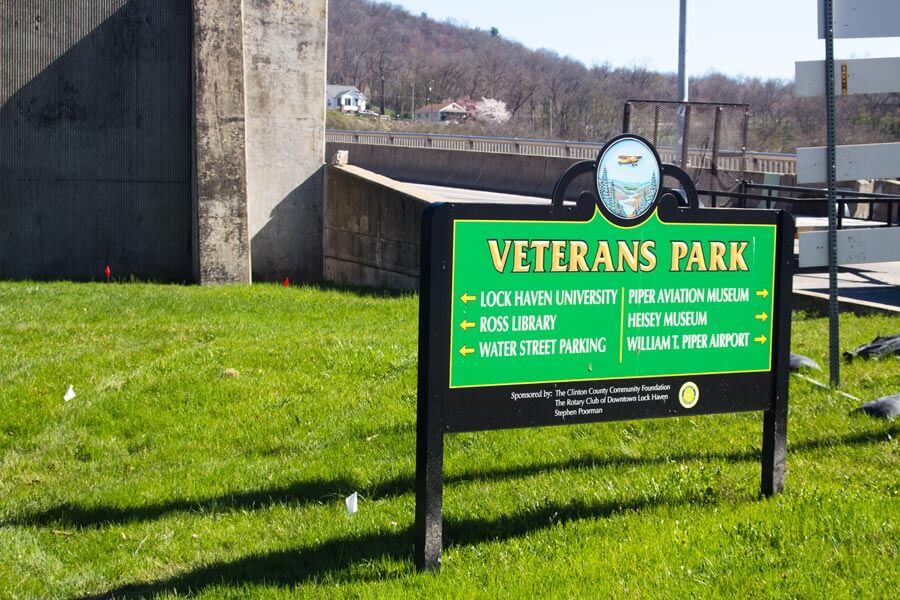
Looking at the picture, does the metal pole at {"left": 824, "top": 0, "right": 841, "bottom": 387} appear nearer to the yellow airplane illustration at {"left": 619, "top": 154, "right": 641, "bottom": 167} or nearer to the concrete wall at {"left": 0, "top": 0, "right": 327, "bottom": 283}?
the yellow airplane illustration at {"left": 619, "top": 154, "right": 641, "bottom": 167}

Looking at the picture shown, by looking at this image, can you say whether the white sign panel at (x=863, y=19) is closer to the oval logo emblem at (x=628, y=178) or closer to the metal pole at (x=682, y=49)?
A: the oval logo emblem at (x=628, y=178)

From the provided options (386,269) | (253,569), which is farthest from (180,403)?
(386,269)

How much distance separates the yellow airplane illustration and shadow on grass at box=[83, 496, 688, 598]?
72.7 inches

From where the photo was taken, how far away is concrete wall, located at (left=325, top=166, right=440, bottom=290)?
15.9m

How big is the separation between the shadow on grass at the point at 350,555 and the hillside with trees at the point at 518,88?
40938 mm

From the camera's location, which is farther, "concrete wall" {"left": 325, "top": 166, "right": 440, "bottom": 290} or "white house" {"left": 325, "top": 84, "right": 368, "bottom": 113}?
"white house" {"left": 325, "top": 84, "right": 368, "bottom": 113}

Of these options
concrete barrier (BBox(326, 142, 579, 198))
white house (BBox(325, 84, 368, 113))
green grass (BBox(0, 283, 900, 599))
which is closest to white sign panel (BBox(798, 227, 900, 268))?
green grass (BBox(0, 283, 900, 599))

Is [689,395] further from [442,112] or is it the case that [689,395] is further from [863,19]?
[442,112]

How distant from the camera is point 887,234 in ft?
28.7

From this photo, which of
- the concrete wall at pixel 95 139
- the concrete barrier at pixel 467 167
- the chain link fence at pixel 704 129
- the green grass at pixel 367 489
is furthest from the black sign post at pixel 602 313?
the concrete barrier at pixel 467 167

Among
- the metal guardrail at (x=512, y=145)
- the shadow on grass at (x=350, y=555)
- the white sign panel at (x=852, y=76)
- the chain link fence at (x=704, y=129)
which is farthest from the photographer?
the metal guardrail at (x=512, y=145)

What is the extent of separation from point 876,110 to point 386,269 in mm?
37915

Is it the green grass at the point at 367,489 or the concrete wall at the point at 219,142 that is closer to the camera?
the green grass at the point at 367,489

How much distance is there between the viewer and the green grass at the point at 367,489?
5.00m
